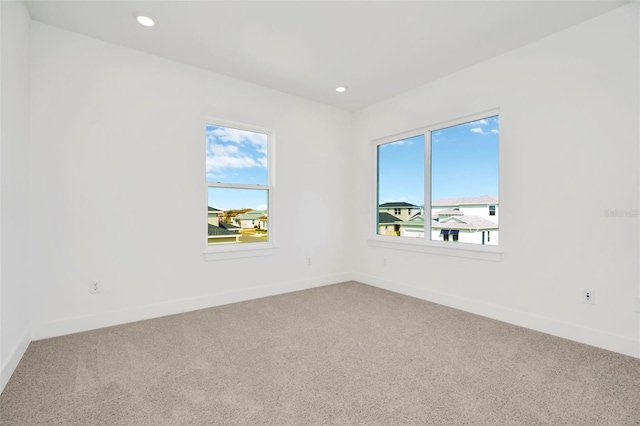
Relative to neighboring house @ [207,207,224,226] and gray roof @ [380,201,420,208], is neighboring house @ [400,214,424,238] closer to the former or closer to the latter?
gray roof @ [380,201,420,208]

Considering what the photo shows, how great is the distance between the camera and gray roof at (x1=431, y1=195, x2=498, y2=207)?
3.28 m

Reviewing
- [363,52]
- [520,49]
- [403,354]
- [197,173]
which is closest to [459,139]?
[520,49]

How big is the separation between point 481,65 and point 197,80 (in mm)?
3039

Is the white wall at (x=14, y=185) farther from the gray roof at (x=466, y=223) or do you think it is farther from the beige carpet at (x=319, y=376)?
the gray roof at (x=466, y=223)

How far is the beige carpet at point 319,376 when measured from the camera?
1.63 metres

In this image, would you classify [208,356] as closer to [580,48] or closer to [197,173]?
[197,173]

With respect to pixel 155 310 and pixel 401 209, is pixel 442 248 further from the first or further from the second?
pixel 155 310

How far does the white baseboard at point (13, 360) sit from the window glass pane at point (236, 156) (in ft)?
6.78

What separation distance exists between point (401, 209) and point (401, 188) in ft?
0.96

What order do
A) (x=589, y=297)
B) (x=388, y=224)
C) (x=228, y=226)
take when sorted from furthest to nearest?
(x=388, y=224)
(x=228, y=226)
(x=589, y=297)

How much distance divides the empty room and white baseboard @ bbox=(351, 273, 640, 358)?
16mm

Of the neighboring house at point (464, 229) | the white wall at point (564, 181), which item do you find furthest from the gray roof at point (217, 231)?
the white wall at point (564, 181)

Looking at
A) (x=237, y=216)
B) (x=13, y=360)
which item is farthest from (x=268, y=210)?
(x=13, y=360)

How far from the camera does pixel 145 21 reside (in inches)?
101
